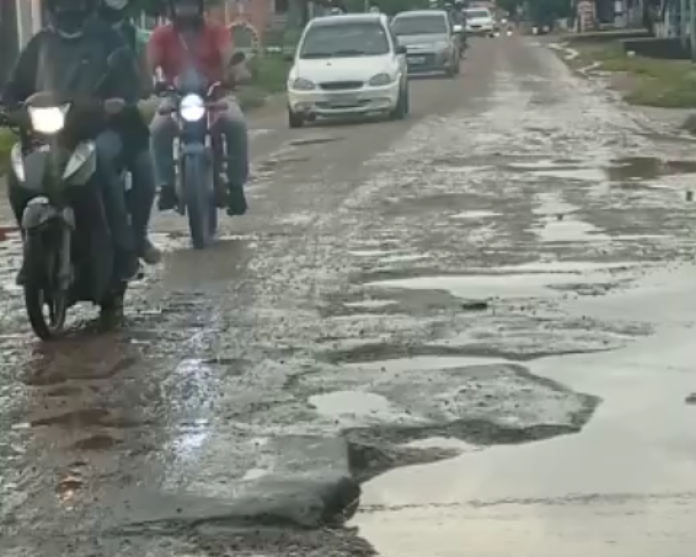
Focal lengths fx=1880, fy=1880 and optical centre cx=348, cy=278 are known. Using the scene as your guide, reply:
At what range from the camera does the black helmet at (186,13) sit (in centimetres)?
1241

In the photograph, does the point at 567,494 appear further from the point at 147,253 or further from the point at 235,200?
the point at 235,200

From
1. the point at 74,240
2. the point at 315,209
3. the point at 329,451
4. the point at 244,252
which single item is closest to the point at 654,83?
the point at 315,209

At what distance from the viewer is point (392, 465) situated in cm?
639

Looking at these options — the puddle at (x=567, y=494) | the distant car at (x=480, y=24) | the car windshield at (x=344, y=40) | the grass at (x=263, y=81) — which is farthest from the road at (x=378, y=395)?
the distant car at (x=480, y=24)

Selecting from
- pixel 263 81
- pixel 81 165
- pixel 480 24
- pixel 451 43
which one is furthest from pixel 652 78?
pixel 480 24

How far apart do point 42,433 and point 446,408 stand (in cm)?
153

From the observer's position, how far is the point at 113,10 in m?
9.42

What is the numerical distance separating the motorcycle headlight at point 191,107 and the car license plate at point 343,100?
15618mm

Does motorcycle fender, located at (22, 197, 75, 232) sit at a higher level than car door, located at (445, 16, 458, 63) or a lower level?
higher

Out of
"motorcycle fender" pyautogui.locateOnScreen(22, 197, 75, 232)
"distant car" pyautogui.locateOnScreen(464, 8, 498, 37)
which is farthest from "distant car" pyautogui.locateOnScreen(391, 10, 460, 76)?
"distant car" pyautogui.locateOnScreen(464, 8, 498, 37)

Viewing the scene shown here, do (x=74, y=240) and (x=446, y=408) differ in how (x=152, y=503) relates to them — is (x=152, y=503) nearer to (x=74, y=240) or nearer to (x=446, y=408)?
(x=446, y=408)

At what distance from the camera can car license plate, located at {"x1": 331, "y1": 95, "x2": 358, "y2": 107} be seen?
2784cm

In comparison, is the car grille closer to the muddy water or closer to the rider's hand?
the muddy water

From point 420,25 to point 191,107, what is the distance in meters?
32.9
